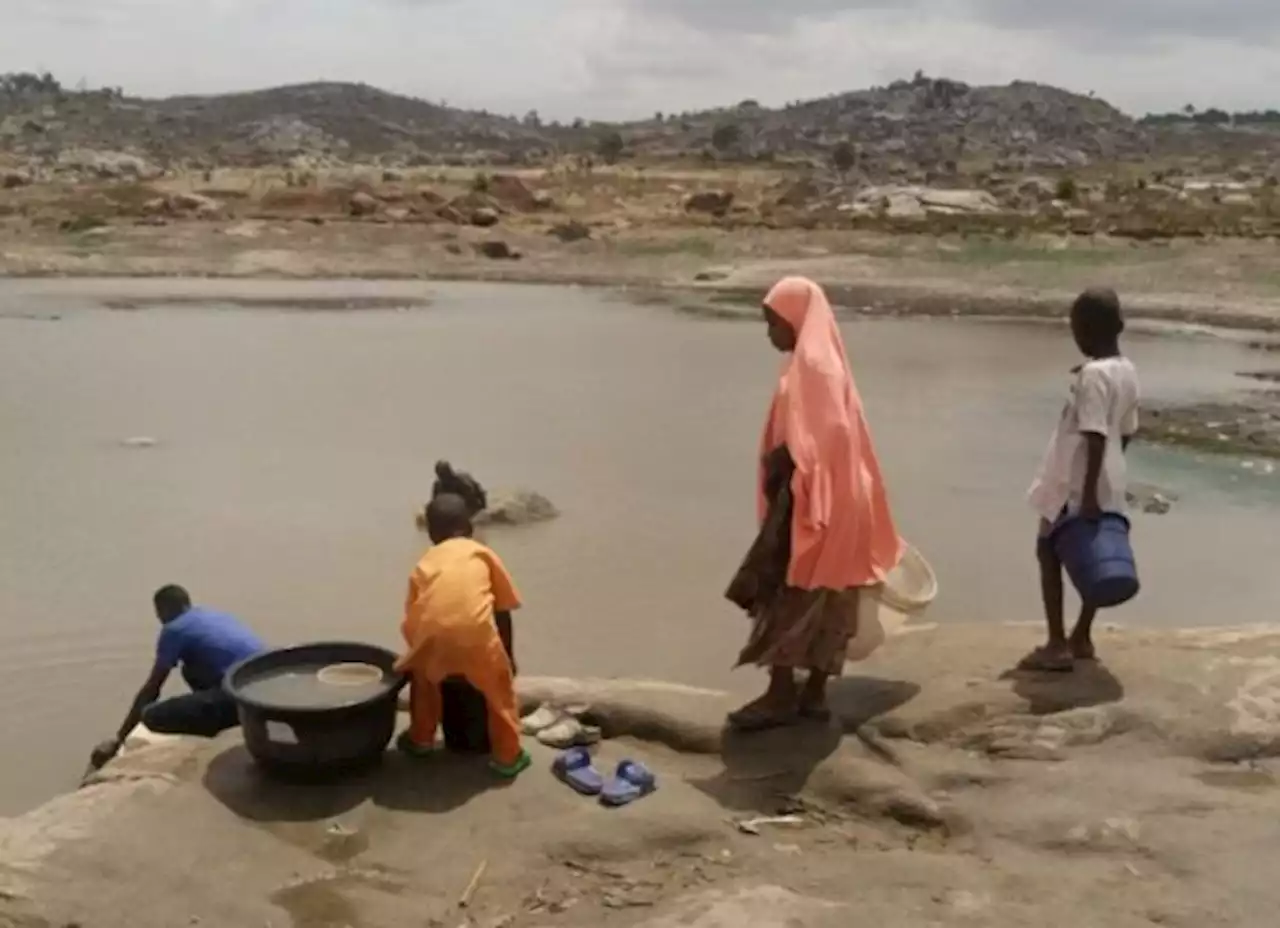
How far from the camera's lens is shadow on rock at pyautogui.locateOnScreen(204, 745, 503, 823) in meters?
4.73

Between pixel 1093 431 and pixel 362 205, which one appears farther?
pixel 362 205

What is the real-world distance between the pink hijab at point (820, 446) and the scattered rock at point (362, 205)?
3078 centimetres

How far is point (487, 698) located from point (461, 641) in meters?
0.22

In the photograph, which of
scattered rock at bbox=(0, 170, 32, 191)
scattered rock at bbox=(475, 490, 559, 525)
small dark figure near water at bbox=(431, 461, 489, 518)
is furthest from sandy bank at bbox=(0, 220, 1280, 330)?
small dark figure near water at bbox=(431, 461, 489, 518)

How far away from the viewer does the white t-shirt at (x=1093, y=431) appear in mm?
5160

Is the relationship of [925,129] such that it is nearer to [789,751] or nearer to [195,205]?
[195,205]

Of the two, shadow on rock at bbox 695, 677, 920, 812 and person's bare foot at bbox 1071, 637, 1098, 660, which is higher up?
person's bare foot at bbox 1071, 637, 1098, 660

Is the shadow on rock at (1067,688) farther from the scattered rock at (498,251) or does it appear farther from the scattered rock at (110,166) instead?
the scattered rock at (110,166)

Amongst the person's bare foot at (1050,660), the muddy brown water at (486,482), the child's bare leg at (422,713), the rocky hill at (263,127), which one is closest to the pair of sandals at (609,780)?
Answer: the child's bare leg at (422,713)

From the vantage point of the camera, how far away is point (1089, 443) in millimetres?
5184

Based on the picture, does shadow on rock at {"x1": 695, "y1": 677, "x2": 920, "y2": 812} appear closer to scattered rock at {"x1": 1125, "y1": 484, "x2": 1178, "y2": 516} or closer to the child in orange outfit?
the child in orange outfit

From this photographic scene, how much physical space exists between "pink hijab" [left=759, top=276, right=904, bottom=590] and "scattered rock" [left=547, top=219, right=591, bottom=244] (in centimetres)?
2832

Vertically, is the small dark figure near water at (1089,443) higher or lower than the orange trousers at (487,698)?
higher

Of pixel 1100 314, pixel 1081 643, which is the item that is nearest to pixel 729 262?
pixel 1081 643
